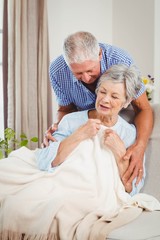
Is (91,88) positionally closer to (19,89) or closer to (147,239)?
(147,239)

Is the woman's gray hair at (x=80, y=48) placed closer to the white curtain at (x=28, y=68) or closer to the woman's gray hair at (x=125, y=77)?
the woman's gray hair at (x=125, y=77)

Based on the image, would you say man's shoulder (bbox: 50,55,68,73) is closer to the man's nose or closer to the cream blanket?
the man's nose

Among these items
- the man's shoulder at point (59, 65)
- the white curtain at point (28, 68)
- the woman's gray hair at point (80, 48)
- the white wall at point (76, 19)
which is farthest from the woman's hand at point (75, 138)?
the white wall at point (76, 19)

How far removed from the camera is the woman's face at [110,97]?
2100 millimetres

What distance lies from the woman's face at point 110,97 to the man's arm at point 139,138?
7.5 inches

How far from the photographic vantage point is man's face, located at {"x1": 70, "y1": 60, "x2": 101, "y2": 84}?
82.0 inches

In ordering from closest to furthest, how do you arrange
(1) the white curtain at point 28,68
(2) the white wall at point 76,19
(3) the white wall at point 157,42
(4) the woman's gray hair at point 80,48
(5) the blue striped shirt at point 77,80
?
(4) the woman's gray hair at point 80,48
(5) the blue striped shirt at point 77,80
(1) the white curtain at point 28,68
(3) the white wall at point 157,42
(2) the white wall at point 76,19

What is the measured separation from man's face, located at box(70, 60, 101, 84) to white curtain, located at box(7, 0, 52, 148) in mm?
1638

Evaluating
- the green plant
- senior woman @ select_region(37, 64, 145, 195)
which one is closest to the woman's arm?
senior woman @ select_region(37, 64, 145, 195)

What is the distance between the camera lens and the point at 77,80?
Answer: 227 centimetres

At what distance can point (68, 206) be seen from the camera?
71.7 inches

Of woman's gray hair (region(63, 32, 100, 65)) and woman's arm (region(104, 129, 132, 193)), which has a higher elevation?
woman's gray hair (region(63, 32, 100, 65))

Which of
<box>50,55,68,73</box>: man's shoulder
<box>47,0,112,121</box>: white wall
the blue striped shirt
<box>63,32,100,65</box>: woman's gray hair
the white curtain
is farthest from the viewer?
<box>47,0,112,121</box>: white wall

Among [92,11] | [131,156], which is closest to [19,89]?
[92,11]
